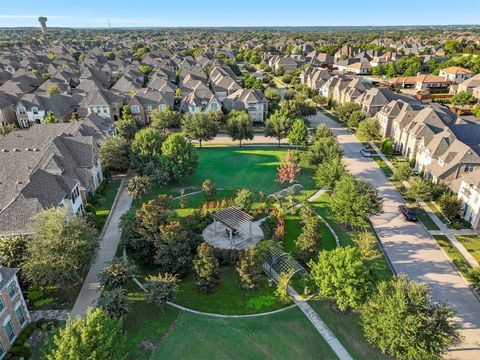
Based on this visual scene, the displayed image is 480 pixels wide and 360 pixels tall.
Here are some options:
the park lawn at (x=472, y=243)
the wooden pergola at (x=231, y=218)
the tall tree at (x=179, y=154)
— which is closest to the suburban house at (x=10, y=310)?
the wooden pergola at (x=231, y=218)

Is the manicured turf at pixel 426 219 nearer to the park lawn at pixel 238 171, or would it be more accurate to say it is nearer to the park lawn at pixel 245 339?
the park lawn at pixel 238 171

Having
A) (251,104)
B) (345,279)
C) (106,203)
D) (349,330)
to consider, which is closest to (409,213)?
(345,279)

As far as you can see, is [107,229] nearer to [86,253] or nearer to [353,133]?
[86,253]

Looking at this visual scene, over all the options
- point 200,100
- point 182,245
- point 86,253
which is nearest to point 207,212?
point 182,245

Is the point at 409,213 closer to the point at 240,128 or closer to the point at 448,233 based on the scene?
the point at 448,233

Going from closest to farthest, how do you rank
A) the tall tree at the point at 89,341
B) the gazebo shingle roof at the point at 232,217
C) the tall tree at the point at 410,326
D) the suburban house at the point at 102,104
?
the tall tree at the point at 89,341 → the tall tree at the point at 410,326 → the gazebo shingle roof at the point at 232,217 → the suburban house at the point at 102,104

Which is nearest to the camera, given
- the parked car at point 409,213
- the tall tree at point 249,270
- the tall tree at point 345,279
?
the tall tree at point 345,279

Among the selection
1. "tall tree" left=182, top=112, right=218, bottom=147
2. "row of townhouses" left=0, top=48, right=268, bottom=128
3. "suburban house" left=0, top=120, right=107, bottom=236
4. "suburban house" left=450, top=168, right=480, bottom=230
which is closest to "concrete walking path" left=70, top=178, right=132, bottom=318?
"suburban house" left=0, top=120, right=107, bottom=236

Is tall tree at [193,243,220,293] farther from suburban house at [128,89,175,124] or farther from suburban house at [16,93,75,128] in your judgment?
suburban house at [16,93,75,128]
